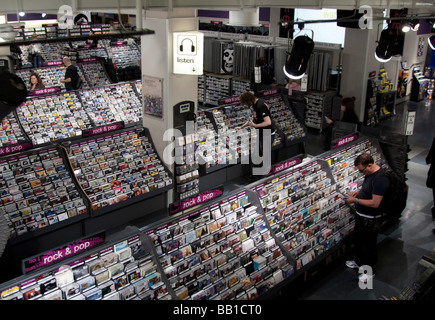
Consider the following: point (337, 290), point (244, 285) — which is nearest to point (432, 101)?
point (337, 290)

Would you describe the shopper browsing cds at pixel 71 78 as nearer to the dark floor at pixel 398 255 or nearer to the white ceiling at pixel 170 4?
the white ceiling at pixel 170 4

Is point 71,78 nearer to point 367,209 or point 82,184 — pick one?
point 82,184

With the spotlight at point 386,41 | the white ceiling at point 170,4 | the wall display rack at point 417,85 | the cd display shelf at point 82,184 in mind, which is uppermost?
the white ceiling at point 170,4

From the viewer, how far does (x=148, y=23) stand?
7.55 meters

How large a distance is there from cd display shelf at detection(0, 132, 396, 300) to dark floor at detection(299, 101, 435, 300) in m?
0.37

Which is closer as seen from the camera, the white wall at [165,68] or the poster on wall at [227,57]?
the white wall at [165,68]

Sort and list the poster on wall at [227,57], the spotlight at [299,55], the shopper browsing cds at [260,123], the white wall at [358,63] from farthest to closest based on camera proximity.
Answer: the poster on wall at [227,57], the white wall at [358,63], the shopper browsing cds at [260,123], the spotlight at [299,55]

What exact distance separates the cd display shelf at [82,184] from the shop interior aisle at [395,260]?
3.09 m

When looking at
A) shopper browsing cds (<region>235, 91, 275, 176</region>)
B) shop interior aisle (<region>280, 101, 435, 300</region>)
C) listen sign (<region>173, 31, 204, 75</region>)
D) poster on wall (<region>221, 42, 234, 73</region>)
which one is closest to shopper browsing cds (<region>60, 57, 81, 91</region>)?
shopper browsing cds (<region>235, 91, 275, 176</region>)

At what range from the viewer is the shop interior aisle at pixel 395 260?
584 centimetres

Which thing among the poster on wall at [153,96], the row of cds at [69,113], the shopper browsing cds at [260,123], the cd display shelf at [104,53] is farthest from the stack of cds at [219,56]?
the poster on wall at [153,96]

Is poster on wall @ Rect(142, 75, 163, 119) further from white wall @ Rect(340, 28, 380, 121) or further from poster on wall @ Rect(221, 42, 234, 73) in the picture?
poster on wall @ Rect(221, 42, 234, 73)

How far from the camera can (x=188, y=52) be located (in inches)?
284
